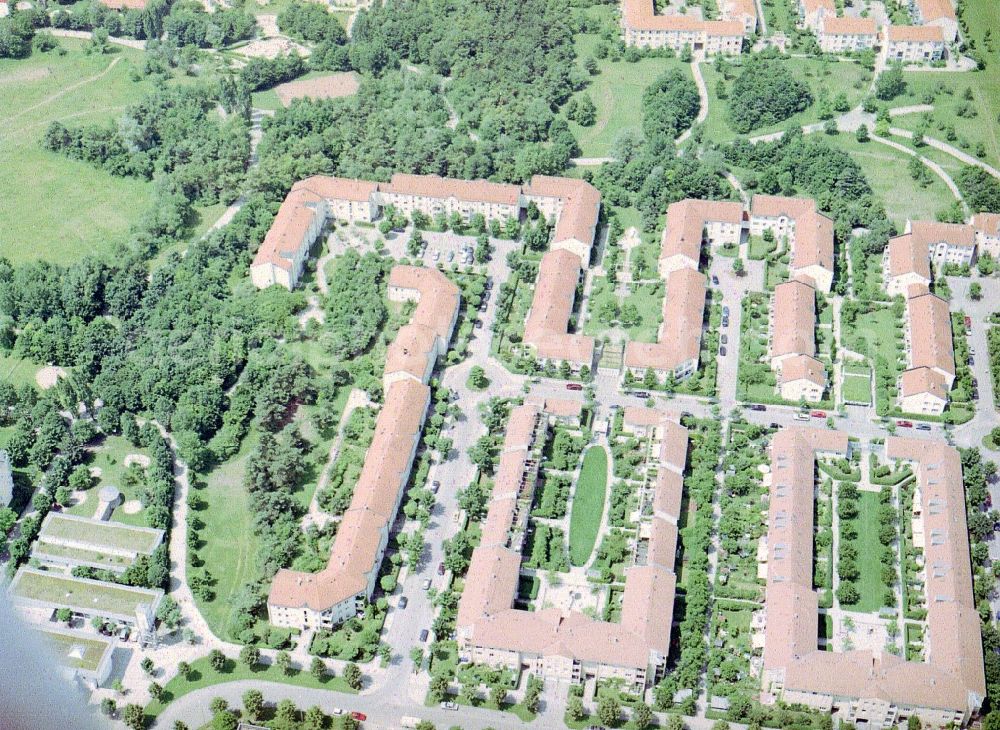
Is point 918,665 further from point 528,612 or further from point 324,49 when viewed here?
point 324,49

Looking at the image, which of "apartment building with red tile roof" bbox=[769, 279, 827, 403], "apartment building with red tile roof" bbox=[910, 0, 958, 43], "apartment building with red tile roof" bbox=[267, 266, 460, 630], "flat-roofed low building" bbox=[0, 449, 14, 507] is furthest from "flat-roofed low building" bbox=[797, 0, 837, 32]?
"flat-roofed low building" bbox=[0, 449, 14, 507]

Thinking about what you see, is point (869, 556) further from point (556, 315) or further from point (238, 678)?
point (238, 678)

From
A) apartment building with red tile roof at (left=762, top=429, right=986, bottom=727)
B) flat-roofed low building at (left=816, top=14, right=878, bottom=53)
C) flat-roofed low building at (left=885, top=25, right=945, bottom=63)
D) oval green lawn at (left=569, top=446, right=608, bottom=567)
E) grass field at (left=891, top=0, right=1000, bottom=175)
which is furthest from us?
flat-roofed low building at (left=816, top=14, right=878, bottom=53)

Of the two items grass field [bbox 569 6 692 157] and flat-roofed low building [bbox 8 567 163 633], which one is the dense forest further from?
flat-roofed low building [bbox 8 567 163 633]

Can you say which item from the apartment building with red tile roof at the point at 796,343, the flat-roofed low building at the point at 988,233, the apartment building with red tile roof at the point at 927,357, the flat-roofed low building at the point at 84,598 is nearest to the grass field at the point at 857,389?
the apartment building with red tile roof at the point at 796,343

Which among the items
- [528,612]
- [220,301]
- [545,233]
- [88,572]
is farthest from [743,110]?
[88,572]
